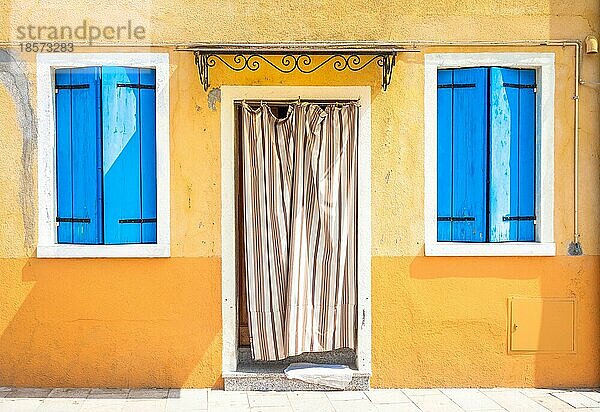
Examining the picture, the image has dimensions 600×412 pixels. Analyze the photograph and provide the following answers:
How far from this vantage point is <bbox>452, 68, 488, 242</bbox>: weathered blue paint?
754 centimetres

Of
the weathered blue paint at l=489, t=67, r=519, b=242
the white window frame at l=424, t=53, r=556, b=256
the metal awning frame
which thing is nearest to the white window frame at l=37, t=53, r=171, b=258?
the metal awning frame

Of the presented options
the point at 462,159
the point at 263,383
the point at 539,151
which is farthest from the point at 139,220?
the point at 539,151

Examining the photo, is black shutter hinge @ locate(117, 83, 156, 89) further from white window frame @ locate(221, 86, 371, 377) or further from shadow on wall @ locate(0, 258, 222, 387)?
shadow on wall @ locate(0, 258, 222, 387)

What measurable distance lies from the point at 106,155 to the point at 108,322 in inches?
61.3

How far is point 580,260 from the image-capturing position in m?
7.60

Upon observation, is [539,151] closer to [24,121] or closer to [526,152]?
[526,152]

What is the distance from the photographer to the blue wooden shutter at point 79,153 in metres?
7.46

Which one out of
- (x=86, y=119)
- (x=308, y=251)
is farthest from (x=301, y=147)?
(x=86, y=119)

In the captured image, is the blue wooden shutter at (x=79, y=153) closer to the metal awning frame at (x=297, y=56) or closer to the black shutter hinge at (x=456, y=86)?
the metal awning frame at (x=297, y=56)

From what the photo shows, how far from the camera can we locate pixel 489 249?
7.48 m

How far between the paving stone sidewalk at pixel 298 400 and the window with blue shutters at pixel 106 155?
4.71 ft

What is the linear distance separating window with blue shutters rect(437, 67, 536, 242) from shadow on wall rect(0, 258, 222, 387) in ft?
7.74

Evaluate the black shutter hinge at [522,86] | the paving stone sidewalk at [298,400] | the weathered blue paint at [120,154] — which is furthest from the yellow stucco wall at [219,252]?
the weathered blue paint at [120,154]

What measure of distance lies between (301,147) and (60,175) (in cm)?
228
